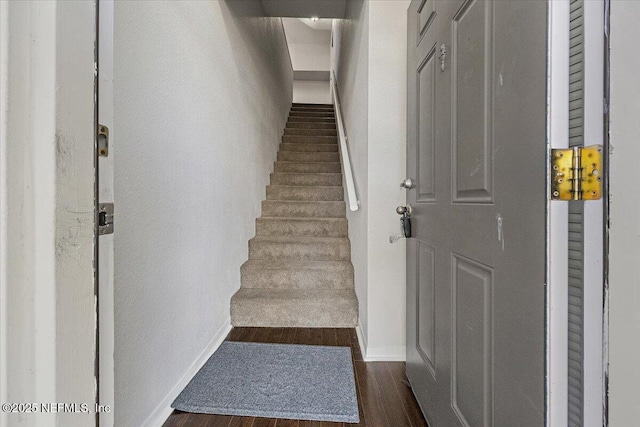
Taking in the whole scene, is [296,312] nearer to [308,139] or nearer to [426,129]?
[426,129]

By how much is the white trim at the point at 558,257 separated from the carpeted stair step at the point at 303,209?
2649 millimetres

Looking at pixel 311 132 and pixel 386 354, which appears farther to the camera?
pixel 311 132

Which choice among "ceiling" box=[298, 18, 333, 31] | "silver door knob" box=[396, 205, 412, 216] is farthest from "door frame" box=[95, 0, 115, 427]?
"ceiling" box=[298, 18, 333, 31]

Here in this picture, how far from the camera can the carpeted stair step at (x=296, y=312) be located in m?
2.26

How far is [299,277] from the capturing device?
2535 mm

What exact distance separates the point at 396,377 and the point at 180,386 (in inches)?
40.4

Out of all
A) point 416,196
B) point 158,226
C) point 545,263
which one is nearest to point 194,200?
point 158,226

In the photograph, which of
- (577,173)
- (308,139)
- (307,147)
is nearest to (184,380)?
(577,173)

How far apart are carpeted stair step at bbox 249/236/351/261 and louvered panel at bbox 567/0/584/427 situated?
2183 millimetres

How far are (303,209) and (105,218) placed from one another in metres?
2.72

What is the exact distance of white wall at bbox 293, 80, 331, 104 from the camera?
8.11 metres

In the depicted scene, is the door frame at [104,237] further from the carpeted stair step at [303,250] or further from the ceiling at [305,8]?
the ceiling at [305,8]

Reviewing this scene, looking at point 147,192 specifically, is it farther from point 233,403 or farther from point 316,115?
point 316,115

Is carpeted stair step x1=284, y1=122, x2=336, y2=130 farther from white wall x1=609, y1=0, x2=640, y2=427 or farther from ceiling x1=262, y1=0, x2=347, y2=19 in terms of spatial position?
white wall x1=609, y1=0, x2=640, y2=427
